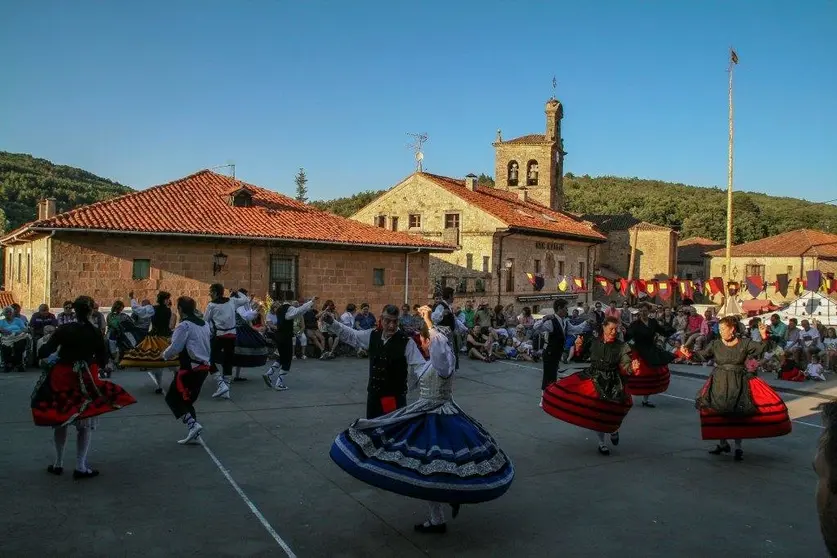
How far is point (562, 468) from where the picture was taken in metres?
7.54

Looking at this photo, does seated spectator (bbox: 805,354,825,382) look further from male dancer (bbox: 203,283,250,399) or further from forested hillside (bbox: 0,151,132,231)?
forested hillside (bbox: 0,151,132,231)

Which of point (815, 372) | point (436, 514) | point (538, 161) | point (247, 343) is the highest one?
point (538, 161)

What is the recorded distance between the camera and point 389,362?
6.58 meters

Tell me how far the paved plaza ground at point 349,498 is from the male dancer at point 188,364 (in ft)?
1.25

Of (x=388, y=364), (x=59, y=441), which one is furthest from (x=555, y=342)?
(x=59, y=441)

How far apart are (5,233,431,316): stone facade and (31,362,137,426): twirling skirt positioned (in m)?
14.4

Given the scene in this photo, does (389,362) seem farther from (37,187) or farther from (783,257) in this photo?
(37,187)

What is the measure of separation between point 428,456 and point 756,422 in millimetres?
4771

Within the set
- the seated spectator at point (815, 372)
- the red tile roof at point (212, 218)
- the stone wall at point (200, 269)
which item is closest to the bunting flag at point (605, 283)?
the red tile roof at point (212, 218)

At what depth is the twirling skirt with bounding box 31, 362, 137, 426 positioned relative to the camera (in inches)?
252

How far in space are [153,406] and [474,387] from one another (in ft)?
19.9

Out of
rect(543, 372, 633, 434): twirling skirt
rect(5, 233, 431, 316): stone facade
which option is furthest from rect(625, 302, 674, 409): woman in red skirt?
rect(5, 233, 431, 316): stone facade

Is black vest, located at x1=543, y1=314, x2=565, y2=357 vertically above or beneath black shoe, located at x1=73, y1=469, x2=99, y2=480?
above

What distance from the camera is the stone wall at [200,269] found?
64.2 feet
